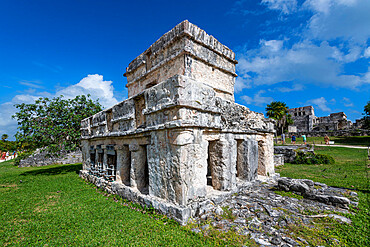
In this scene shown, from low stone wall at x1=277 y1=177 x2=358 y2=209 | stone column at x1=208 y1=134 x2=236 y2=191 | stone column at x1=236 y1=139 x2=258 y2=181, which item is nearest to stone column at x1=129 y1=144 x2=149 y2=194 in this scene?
stone column at x1=208 y1=134 x2=236 y2=191

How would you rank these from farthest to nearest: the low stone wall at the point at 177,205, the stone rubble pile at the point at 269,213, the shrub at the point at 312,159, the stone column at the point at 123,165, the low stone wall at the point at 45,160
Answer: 1. the low stone wall at the point at 45,160
2. the shrub at the point at 312,159
3. the stone column at the point at 123,165
4. the low stone wall at the point at 177,205
5. the stone rubble pile at the point at 269,213

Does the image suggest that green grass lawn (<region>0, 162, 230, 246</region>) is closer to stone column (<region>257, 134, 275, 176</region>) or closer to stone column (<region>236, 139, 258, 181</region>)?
stone column (<region>236, 139, 258, 181</region>)

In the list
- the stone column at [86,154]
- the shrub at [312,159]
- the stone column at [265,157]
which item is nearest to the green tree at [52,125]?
the stone column at [86,154]

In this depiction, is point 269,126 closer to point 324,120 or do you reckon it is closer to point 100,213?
point 100,213

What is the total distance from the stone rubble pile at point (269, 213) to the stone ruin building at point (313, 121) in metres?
33.5

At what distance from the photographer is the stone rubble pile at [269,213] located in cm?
337

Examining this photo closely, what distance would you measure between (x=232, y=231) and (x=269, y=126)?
16.4 ft

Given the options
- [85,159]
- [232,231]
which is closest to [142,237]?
[232,231]

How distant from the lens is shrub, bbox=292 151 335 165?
11.3 m

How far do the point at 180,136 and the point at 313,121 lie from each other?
42.1m

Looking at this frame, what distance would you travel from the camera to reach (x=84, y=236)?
3.61m

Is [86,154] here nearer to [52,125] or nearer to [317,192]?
[52,125]

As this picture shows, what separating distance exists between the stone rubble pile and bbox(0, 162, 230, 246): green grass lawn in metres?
0.68

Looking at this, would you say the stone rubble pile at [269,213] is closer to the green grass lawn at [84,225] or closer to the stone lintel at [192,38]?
the green grass lawn at [84,225]
